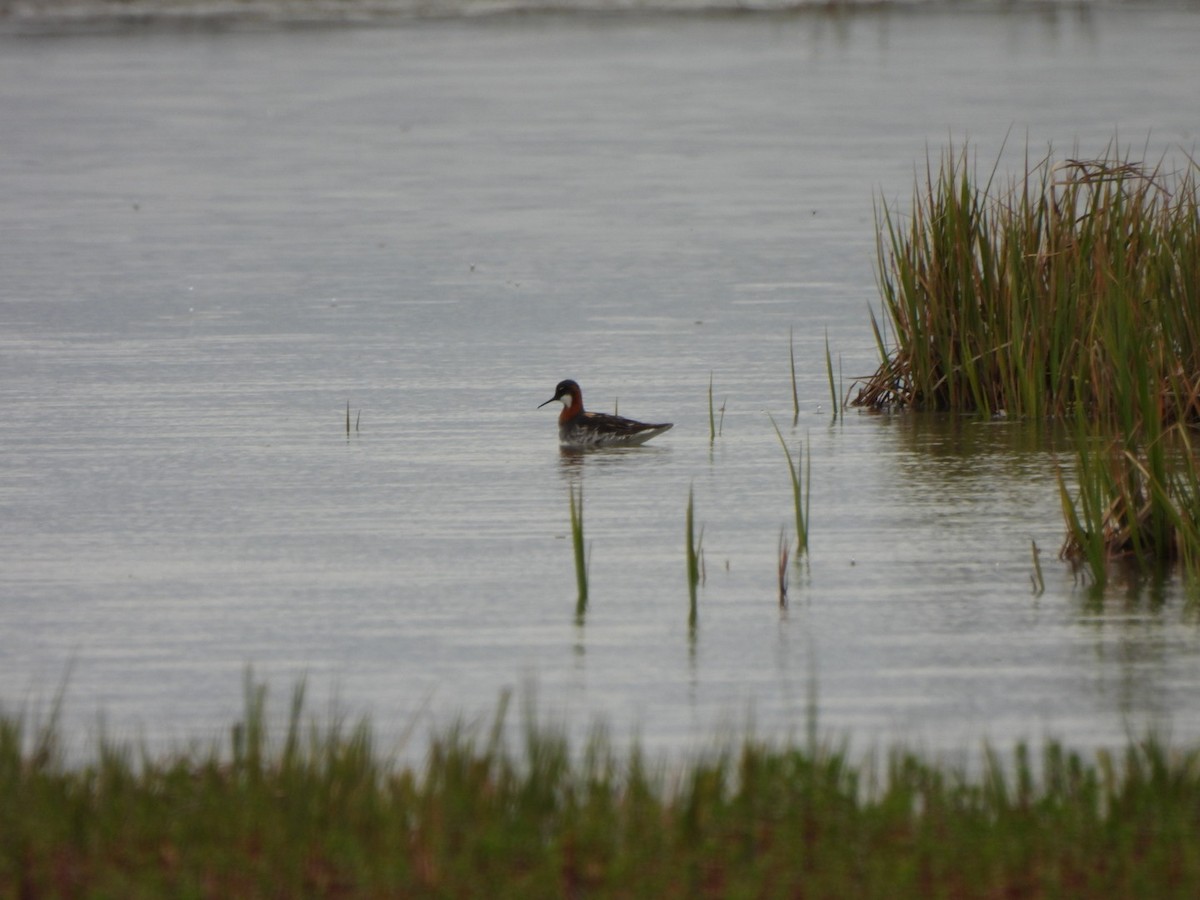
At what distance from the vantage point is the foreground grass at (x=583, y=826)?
4.59 m

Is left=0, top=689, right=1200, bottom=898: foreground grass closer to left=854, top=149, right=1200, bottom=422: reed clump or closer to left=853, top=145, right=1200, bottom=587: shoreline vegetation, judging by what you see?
left=853, top=145, right=1200, bottom=587: shoreline vegetation

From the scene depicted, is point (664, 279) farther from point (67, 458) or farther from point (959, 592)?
point (959, 592)

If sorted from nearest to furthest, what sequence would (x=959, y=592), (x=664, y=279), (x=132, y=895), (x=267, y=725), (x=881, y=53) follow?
(x=132, y=895), (x=267, y=725), (x=959, y=592), (x=664, y=279), (x=881, y=53)

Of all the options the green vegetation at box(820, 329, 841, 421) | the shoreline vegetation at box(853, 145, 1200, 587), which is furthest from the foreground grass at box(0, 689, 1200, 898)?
the green vegetation at box(820, 329, 841, 421)

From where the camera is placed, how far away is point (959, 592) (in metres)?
7.50

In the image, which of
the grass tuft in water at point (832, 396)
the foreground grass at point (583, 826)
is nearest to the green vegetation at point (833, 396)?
the grass tuft in water at point (832, 396)

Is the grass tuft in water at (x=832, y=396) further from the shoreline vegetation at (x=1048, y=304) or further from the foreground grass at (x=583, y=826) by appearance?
the foreground grass at (x=583, y=826)

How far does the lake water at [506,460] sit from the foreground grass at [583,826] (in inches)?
25.3

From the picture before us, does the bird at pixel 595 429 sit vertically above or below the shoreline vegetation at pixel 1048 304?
below

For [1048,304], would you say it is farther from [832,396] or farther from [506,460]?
[506,460]

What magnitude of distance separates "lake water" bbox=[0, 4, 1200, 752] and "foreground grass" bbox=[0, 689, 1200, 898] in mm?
644

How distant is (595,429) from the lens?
10.3 m

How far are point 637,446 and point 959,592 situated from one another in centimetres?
336

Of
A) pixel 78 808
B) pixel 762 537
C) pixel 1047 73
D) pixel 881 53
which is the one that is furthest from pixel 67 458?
pixel 881 53
